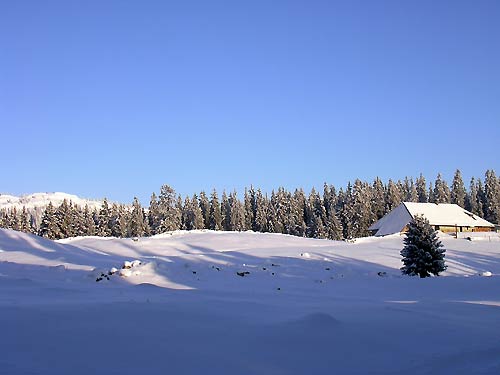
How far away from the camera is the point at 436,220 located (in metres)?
64.1

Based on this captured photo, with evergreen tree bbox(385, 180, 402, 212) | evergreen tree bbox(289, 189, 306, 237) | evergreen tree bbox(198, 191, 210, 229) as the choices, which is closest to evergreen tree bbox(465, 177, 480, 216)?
evergreen tree bbox(385, 180, 402, 212)

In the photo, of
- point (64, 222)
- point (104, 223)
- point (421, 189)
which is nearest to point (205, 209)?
point (104, 223)

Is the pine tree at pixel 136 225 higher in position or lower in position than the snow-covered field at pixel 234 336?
higher

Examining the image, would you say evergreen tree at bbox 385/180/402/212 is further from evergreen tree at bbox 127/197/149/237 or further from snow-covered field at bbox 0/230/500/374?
snow-covered field at bbox 0/230/500/374

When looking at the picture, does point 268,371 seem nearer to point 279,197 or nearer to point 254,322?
point 254,322

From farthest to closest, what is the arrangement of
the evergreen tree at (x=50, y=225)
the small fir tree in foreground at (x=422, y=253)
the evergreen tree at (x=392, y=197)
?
the evergreen tree at (x=392, y=197) → the evergreen tree at (x=50, y=225) → the small fir tree in foreground at (x=422, y=253)

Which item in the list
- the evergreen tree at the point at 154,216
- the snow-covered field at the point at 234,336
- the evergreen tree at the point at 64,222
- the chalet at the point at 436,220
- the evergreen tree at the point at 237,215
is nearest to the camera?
the snow-covered field at the point at 234,336

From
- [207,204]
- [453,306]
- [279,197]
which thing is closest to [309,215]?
[279,197]

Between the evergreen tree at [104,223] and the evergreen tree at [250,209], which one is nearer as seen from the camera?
the evergreen tree at [104,223]

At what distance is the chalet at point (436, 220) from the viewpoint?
6388cm

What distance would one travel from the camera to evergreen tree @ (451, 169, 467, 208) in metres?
97.8

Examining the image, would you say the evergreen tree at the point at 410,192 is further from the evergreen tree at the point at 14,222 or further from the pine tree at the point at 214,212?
the evergreen tree at the point at 14,222

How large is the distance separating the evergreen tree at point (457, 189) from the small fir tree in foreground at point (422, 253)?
82638 millimetres

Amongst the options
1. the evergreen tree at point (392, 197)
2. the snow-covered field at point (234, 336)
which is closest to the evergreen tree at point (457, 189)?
the evergreen tree at point (392, 197)
